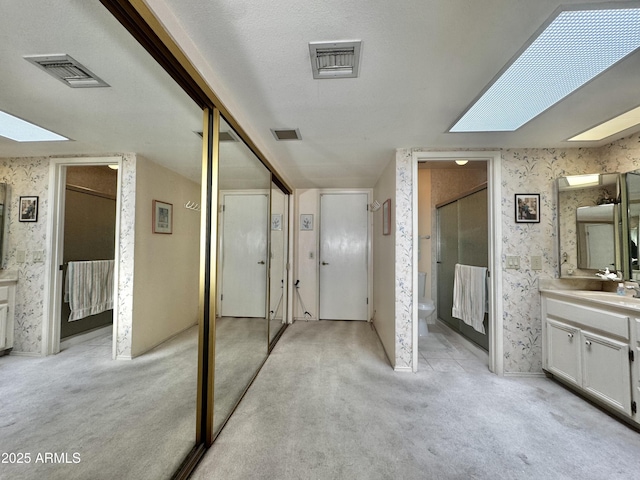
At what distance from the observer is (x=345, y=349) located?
9.87 feet

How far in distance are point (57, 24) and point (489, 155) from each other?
2.98 metres

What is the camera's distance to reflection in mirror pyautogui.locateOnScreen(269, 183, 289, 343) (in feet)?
10.8

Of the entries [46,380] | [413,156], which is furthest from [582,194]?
[46,380]

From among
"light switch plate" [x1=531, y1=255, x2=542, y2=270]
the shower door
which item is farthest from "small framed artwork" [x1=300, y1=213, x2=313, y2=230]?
"light switch plate" [x1=531, y1=255, x2=542, y2=270]

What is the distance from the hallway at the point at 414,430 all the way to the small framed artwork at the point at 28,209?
1.36m

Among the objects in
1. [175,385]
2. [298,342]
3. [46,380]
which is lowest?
[298,342]

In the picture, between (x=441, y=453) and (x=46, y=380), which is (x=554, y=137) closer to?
(x=441, y=453)

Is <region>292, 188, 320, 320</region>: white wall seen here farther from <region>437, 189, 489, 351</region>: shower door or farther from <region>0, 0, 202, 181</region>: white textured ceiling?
<region>0, 0, 202, 181</region>: white textured ceiling

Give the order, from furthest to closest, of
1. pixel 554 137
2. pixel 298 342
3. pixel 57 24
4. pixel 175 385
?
1. pixel 298 342
2. pixel 554 137
3. pixel 175 385
4. pixel 57 24

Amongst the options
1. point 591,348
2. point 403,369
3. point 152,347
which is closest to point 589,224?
point 591,348

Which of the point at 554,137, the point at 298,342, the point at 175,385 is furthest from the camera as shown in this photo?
the point at 298,342

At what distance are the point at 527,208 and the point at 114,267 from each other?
3104mm

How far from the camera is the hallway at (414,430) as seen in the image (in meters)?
1.37

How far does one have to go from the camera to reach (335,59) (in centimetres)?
136
